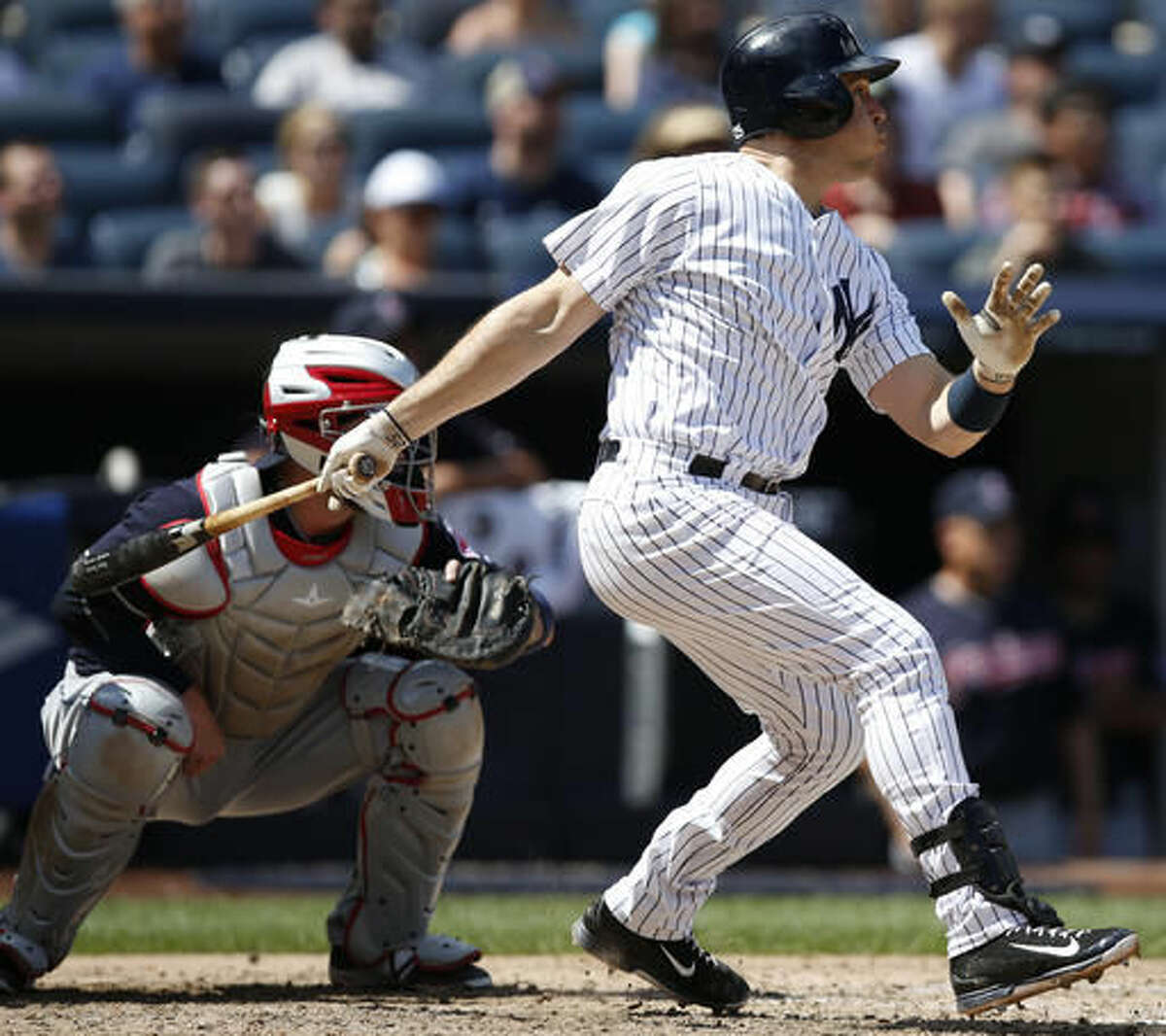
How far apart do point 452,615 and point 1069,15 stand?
323 inches

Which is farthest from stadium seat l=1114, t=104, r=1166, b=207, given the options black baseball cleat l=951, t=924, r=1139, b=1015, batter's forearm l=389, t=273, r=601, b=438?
black baseball cleat l=951, t=924, r=1139, b=1015

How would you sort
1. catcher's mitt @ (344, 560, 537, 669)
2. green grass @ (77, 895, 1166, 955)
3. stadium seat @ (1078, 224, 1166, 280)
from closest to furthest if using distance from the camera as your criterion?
catcher's mitt @ (344, 560, 537, 669)
green grass @ (77, 895, 1166, 955)
stadium seat @ (1078, 224, 1166, 280)

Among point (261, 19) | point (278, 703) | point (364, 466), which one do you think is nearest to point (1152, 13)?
point (261, 19)

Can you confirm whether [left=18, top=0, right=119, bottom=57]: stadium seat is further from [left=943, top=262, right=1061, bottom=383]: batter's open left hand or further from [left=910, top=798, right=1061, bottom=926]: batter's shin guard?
[left=910, top=798, right=1061, bottom=926]: batter's shin guard

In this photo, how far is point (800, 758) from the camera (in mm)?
4066

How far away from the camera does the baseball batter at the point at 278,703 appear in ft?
14.2

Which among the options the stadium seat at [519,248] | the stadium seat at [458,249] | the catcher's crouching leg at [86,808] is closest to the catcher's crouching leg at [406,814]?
the catcher's crouching leg at [86,808]

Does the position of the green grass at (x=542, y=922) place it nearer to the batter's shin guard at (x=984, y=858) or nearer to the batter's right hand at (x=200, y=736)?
the batter's right hand at (x=200, y=736)

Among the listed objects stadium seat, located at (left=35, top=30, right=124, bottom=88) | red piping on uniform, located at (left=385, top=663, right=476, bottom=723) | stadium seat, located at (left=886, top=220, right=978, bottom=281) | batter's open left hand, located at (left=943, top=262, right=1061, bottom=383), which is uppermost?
stadium seat, located at (left=35, top=30, right=124, bottom=88)

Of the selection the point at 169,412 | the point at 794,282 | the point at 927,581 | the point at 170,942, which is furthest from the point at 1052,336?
the point at 794,282

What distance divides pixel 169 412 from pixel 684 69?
8.36ft

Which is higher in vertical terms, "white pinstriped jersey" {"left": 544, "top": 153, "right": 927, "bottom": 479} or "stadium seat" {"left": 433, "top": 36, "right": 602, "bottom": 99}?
"stadium seat" {"left": 433, "top": 36, "right": 602, "bottom": 99}

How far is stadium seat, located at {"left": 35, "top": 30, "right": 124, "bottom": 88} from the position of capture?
1027 centimetres

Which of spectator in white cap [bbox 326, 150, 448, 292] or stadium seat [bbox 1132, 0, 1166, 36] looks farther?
stadium seat [bbox 1132, 0, 1166, 36]
